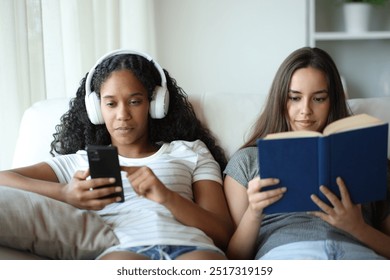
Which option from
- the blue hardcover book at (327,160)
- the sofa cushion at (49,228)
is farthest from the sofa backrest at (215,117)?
the blue hardcover book at (327,160)

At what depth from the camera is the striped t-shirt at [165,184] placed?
128 centimetres

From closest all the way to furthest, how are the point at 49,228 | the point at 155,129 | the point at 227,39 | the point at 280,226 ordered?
the point at 49,228 < the point at 280,226 < the point at 155,129 < the point at 227,39

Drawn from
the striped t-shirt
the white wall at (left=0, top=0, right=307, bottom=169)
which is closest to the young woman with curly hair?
the striped t-shirt

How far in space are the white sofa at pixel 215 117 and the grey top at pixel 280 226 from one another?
0.16m

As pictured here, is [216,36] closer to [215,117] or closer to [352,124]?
[215,117]

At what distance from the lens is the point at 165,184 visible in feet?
4.69

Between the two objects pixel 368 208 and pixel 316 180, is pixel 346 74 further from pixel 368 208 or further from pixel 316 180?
pixel 316 180

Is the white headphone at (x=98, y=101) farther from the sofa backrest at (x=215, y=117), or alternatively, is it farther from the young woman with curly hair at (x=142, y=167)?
the sofa backrest at (x=215, y=117)

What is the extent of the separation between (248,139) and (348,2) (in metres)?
0.95

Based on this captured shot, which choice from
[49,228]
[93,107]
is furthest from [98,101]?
[49,228]

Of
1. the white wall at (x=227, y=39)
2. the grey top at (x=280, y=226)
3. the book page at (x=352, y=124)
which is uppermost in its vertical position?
the white wall at (x=227, y=39)

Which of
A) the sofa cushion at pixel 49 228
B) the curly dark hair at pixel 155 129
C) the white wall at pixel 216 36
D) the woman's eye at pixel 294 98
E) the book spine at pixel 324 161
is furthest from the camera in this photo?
the white wall at pixel 216 36

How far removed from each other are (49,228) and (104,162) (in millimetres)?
193

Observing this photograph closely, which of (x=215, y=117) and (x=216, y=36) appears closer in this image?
(x=215, y=117)
